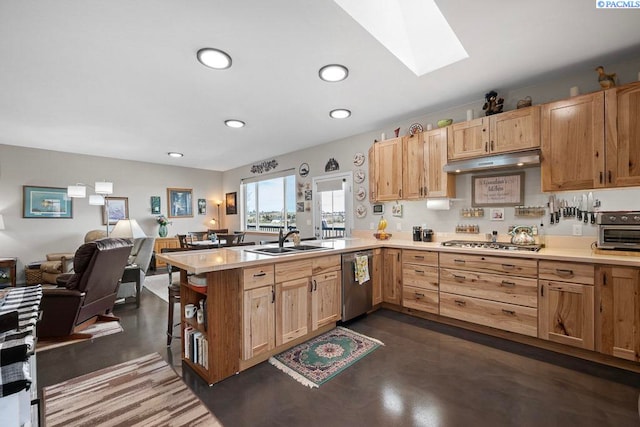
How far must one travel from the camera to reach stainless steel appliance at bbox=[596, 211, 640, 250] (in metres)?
2.29

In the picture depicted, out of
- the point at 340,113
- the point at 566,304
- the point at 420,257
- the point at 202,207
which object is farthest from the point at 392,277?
the point at 202,207

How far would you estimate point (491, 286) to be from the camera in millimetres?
2734

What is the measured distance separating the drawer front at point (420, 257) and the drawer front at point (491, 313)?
368mm

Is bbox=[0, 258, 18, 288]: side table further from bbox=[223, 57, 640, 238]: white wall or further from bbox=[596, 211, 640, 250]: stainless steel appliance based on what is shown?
bbox=[596, 211, 640, 250]: stainless steel appliance

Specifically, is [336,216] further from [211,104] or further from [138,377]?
[138,377]

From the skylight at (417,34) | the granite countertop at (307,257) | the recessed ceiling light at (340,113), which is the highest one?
the skylight at (417,34)

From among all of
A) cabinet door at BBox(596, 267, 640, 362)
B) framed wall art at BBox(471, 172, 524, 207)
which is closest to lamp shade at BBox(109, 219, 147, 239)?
framed wall art at BBox(471, 172, 524, 207)

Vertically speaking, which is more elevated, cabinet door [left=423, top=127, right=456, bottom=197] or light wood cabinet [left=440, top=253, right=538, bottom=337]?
cabinet door [left=423, top=127, right=456, bottom=197]

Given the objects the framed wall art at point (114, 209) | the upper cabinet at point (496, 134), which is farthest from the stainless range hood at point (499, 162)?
the framed wall art at point (114, 209)

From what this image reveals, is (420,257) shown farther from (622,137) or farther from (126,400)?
(126,400)

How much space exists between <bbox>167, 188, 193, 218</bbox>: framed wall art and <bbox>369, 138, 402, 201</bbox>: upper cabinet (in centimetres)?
553

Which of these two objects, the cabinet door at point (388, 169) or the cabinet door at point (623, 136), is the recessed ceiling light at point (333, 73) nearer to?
the cabinet door at point (388, 169)

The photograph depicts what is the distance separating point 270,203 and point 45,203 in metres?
4.43

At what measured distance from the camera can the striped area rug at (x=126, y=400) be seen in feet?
5.59
